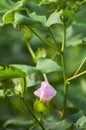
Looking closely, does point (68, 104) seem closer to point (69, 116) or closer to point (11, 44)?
point (69, 116)

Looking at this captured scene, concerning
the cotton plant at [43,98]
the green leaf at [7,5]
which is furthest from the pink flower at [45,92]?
the green leaf at [7,5]

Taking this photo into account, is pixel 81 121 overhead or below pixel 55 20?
below

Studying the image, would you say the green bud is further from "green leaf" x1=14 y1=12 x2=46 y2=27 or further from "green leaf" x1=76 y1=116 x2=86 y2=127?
"green leaf" x1=14 y1=12 x2=46 y2=27

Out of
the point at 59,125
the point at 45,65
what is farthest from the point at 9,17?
the point at 59,125

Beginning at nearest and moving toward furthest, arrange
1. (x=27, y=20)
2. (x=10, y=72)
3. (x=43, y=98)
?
(x=10, y=72) → (x=27, y=20) → (x=43, y=98)

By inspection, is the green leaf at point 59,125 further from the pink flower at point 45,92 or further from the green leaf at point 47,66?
the green leaf at point 47,66

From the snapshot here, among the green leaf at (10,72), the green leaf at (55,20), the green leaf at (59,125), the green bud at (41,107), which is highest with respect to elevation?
the green leaf at (55,20)

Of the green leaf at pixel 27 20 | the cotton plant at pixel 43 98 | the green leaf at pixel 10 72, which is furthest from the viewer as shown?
the cotton plant at pixel 43 98

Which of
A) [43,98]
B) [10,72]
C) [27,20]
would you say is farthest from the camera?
[43,98]

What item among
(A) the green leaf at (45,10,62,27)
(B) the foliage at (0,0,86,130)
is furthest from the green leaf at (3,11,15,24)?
(A) the green leaf at (45,10,62,27)

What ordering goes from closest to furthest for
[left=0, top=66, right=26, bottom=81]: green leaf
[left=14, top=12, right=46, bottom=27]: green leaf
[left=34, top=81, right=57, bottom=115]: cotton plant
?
[left=0, top=66, right=26, bottom=81]: green leaf → [left=14, top=12, right=46, bottom=27]: green leaf → [left=34, top=81, right=57, bottom=115]: cotton plant

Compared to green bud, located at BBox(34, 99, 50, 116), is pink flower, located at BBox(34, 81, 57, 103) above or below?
above

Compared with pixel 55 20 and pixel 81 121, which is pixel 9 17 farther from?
pixel 81 121
